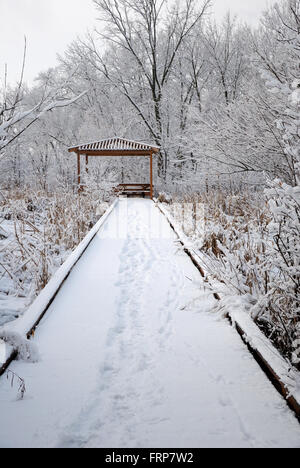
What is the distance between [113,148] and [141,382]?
51.3 feet

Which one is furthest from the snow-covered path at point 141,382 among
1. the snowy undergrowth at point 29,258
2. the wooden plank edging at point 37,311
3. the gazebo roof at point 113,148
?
the gazebo roof at point 113,148

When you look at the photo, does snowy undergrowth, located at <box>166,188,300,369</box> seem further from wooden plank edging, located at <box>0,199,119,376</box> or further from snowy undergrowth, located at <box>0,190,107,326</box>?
snowy undergrowth, located at <box>0,190,107,326</box>

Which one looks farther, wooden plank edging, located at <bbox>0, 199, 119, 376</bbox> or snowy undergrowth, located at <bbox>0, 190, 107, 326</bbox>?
snowy undergrowth, located at <bbox>0, 190, 107, 326</bbox>

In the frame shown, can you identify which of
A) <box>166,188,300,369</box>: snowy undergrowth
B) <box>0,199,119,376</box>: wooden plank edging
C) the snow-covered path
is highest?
<box>166,188,300,369</box>: snowy undergrowth

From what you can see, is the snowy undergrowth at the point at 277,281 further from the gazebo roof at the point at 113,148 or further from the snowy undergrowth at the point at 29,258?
the gazebo roof at the point at 113,148

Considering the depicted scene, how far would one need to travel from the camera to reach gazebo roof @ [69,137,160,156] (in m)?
16.5

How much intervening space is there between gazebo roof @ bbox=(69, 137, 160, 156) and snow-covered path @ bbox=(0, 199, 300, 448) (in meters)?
13.9

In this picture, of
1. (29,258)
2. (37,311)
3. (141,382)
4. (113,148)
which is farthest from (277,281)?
(113,148)

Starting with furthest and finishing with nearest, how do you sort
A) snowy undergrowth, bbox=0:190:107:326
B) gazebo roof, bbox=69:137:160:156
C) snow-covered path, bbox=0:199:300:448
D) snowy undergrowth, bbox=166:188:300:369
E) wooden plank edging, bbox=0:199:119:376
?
gazebo roof, bbox=69:137:160:156 → snowy undergrowth, bbox=0:190:107:326 → wooden plank edging, bbox=0:199:119:376 → snowy undergrowth, bbox=166:188:300:369 → snow-covered path, bbox=0:199:300:448

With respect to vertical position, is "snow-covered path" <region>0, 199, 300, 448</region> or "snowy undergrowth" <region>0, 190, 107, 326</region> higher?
"snowy undergrowth" <region>0, 190, 107, 326</region>

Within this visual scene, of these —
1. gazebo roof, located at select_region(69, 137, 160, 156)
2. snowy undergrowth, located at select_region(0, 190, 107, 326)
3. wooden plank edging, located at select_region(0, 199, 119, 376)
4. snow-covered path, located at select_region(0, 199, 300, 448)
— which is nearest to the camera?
snow-covered path, located at select_region(0, 199, 300, 448)

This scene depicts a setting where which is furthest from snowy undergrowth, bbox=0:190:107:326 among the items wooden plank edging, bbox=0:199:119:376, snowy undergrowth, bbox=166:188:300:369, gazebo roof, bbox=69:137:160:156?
gazebo roof, bbox=69:137:160:156

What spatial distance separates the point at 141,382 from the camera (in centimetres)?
203

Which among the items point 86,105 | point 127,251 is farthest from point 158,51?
point 127,251
